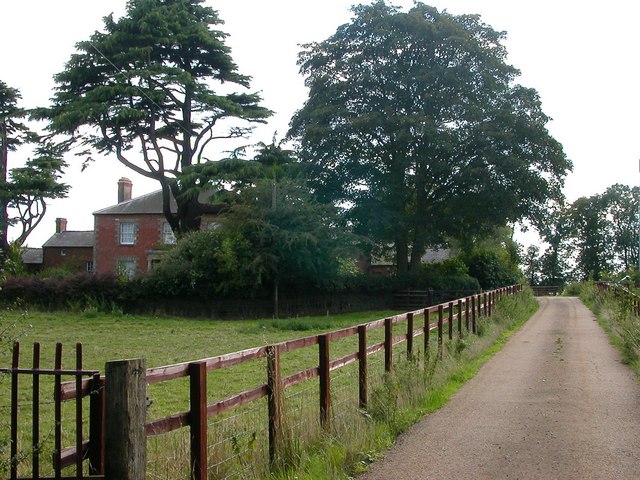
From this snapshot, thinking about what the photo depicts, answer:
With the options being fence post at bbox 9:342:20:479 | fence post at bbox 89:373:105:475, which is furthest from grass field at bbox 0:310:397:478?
fence post at bbox 89:373:105:475

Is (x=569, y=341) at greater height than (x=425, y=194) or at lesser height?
lesser

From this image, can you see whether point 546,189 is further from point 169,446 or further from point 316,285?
point 169,446

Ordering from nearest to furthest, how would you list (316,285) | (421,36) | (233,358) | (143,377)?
(143,377)
(233,358)
(316,285)
(421,36)

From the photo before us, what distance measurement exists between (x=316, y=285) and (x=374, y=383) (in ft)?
92.3

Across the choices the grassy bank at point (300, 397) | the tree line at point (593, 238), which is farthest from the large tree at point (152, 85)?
the tree line at point (593, 238)

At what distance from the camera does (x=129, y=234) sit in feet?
180

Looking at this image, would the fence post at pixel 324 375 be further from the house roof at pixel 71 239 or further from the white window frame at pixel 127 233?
the house roof at pixel 71 239

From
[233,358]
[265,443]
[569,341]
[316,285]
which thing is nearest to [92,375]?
[233,358]

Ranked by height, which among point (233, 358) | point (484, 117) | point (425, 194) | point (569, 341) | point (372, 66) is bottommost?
point (569, 341)

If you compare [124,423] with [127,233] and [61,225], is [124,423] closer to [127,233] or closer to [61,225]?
[127,233]

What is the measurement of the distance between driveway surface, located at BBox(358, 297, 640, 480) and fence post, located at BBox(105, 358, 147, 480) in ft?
8.58

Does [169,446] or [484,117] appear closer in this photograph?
[169,446]

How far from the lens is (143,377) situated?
16.0ft

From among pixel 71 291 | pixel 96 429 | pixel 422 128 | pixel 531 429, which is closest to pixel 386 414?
pixel 531 429
